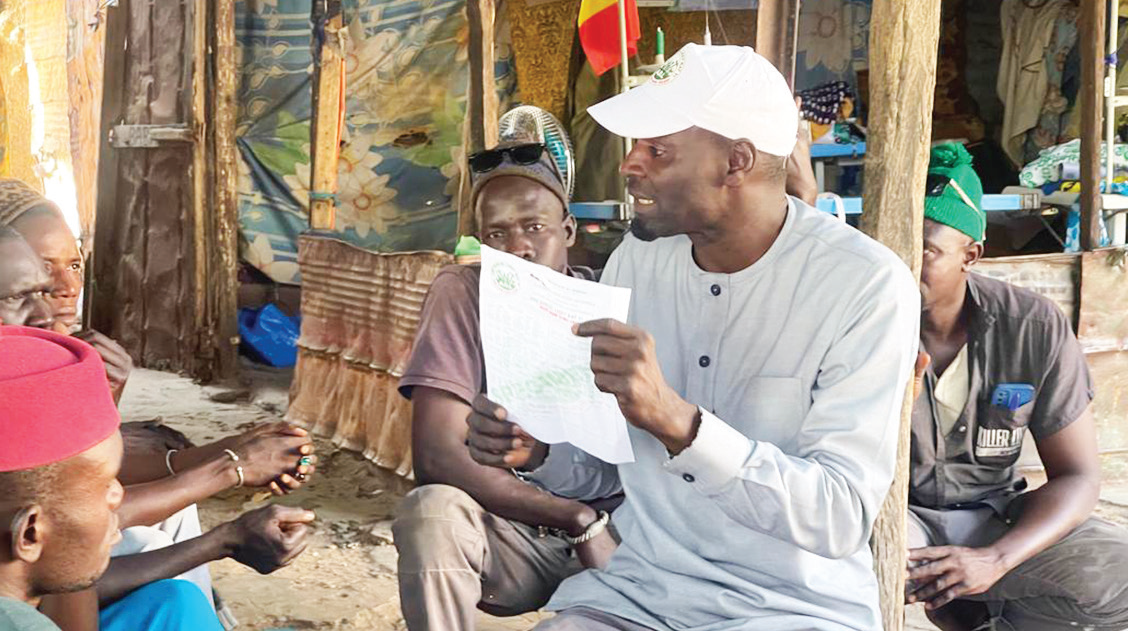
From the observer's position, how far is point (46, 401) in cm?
168

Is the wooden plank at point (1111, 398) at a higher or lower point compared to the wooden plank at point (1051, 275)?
lower

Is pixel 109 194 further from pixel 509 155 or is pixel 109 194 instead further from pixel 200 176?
pixel 509 155

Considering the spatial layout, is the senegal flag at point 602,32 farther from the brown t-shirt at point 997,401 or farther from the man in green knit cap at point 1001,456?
the brown t-shirt at point 997,401

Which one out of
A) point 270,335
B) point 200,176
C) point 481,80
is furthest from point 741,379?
point 270,335

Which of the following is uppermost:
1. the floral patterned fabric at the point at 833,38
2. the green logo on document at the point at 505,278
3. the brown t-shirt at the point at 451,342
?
the floral patterned fabric at the point at 833,38

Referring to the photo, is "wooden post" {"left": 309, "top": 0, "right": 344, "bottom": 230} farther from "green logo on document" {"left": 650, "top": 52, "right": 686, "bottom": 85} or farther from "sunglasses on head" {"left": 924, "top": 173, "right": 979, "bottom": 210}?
"green logo on document" {"left": 650, "top": 52, "right": 686, "bottom": 85}

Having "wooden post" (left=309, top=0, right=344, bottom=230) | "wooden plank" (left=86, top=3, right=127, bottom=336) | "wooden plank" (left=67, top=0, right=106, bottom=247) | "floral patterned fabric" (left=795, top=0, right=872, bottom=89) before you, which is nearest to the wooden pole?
"wooden plank" (left=86, top=3, right=127, bottom=336)

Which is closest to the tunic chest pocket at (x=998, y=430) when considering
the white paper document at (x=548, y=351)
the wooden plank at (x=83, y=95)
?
the white paper document at (x=548, y=351)

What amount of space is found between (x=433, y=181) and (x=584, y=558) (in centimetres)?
418

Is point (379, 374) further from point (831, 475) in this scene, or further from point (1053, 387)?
point (831, 475)

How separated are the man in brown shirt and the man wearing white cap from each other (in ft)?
1.07

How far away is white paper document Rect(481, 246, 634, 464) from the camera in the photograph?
204 cm

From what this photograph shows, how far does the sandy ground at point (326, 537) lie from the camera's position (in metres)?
3.95

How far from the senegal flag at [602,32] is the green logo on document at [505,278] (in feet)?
12.7
